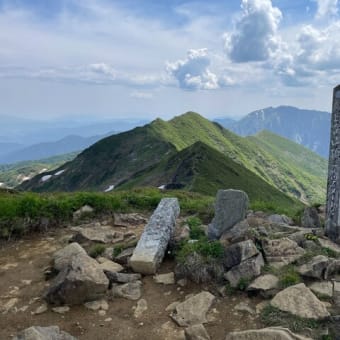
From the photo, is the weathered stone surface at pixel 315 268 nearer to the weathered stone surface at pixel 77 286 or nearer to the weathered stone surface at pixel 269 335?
the weathered stone surface at pixel 269 335

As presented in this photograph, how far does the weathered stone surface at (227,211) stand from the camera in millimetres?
11273

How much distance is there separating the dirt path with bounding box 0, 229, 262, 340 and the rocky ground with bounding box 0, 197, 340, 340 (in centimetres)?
2

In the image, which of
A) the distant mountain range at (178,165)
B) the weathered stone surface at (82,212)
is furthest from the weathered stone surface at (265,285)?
the distant mountain range at (178,165)

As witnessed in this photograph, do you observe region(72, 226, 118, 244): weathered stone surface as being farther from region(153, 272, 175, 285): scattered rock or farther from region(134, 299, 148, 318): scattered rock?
region(134, 299, 148, 318): scattered rock

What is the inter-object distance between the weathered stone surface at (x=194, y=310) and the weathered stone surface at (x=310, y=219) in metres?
6.25

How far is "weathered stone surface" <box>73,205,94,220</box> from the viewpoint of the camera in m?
14.9

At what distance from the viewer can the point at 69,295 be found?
336 inches

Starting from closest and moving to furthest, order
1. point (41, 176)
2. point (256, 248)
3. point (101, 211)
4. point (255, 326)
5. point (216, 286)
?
point (255, 326) → point (216, 286) → point (256, 248) → point (101, 211) → point (41, 176)

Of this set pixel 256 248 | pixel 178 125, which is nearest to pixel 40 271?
pixel 256 248

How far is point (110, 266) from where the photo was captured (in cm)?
1024

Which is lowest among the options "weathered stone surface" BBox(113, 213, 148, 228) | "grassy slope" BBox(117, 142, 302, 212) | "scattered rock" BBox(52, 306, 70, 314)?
"grassy slope" BBox(117, 142, 302, 212)

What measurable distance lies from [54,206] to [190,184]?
54910 mm

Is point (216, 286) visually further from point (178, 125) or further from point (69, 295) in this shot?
point (178, 125)

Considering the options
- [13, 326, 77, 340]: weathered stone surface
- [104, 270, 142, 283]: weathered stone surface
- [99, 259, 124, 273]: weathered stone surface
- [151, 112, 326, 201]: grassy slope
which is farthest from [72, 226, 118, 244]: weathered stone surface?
[151, 112, 326, 201]: grassy slope
